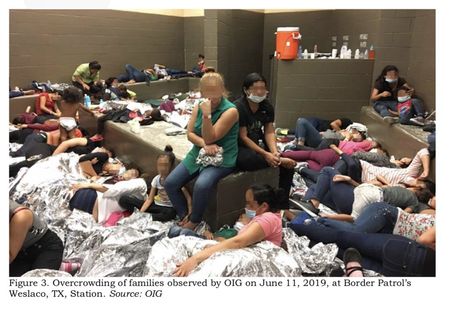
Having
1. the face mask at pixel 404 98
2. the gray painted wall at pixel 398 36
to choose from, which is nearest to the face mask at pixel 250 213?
the gray painted wall at pixel 398 36

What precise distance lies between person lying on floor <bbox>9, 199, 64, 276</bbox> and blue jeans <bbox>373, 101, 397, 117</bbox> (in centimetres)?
341

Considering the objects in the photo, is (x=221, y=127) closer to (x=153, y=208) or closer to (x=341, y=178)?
(x=153, y=208)

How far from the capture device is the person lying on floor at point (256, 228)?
5.66 feet

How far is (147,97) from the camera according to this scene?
641 cm

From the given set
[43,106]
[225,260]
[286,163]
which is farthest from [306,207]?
[43,106]

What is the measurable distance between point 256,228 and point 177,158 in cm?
107

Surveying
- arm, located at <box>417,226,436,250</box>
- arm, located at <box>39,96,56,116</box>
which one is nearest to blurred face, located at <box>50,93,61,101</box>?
arm, located at <box>39,96,56,116</box>

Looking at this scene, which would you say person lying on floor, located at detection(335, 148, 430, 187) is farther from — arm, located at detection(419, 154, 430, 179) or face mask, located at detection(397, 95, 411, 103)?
face mask, located at detection(397, 95, 411, 103)

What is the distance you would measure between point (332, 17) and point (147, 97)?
333 centimetres

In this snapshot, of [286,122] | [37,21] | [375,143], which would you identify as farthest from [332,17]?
[37,21]

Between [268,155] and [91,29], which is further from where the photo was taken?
[91,29]

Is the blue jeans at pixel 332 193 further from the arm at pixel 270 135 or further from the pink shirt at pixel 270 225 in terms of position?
the pink shirt at pixel 270 225

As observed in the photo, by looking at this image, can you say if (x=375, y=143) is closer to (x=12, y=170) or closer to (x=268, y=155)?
(x=268, y=155)

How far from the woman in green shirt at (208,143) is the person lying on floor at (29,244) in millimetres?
764
